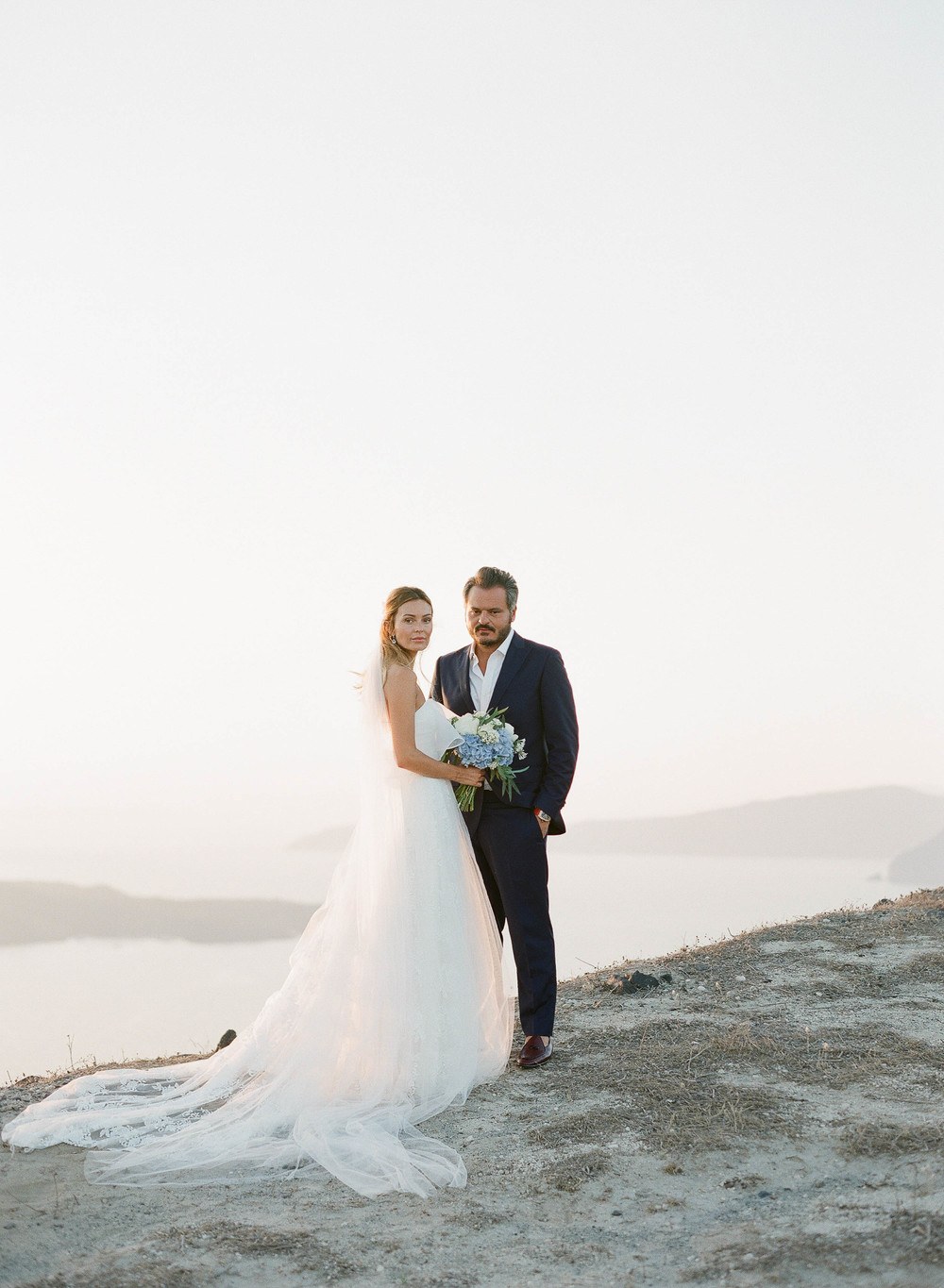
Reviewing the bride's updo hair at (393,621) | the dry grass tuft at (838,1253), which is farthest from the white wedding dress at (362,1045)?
the dry grass tuft at (838,1253)

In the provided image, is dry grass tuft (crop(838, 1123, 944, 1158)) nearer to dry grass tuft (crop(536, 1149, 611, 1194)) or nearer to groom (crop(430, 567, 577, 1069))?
dry grass tuft (crop(536, 1149, 611, 1194))

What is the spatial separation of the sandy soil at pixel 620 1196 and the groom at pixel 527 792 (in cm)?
53

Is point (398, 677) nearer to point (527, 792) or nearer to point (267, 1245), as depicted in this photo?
point (527, 792)

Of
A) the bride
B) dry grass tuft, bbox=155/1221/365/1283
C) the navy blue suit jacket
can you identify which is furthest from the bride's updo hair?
dry grass tuft, bbox=155/1221/365/1283

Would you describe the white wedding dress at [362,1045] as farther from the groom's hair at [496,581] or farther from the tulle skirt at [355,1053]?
the groom's hair at [496,581]

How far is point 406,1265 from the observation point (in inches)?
170

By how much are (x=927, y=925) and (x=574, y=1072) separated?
5.14 m

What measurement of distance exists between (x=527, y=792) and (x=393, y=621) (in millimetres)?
1343

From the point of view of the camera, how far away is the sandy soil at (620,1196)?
4180mm

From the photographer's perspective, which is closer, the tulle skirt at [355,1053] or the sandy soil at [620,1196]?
the sandy soil at [620,1196]

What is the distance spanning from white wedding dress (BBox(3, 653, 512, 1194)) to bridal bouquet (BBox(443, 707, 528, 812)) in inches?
5.9

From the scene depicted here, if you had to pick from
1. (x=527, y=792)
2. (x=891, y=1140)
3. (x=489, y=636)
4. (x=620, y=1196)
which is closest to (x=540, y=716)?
(x=527, y=792)

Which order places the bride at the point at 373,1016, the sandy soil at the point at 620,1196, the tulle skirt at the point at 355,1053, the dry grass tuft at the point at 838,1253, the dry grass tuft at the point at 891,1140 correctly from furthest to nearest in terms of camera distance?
the bride at the point at 373,1016, the tulle skirt at the point at 355,1053, the dry grass tuft at the point at 891,1140, the sandy soil at the point at 620,1196, the dry grass tuft at the point at 838,1253

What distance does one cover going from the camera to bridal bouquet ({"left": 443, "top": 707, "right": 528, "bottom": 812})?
6469mm
